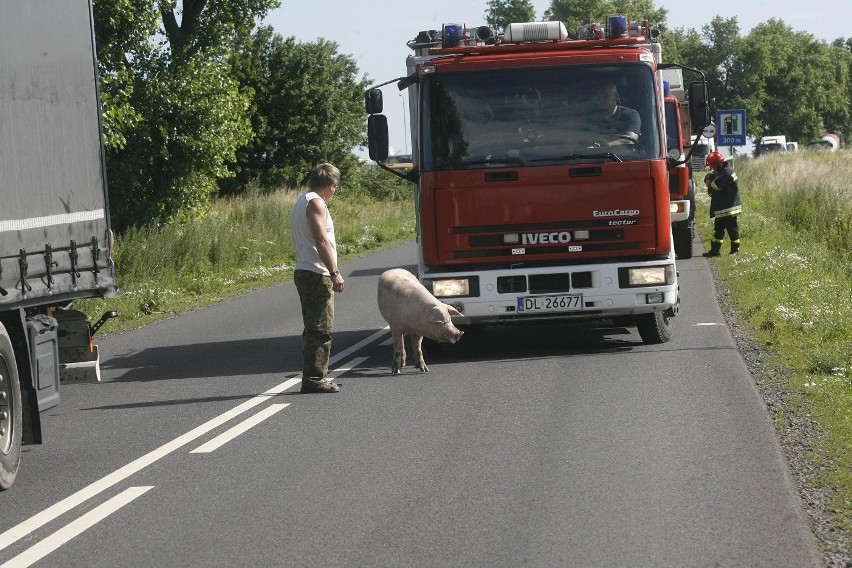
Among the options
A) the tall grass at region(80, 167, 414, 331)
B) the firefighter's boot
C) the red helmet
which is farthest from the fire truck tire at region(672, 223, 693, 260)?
the tall grass at region(80, 167, 414, 331)

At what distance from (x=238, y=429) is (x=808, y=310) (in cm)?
760

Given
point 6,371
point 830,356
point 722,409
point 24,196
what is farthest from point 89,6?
point 830,356

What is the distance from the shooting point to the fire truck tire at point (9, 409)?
775 centimetres

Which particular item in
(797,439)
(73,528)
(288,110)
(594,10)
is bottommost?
(797,439)

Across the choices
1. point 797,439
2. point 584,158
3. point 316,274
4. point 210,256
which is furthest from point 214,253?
point 797,439

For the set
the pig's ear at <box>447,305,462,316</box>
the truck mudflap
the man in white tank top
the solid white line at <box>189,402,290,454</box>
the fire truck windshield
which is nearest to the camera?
the solid white line at <box>189,402,290,454</box>

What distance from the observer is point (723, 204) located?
2400cm

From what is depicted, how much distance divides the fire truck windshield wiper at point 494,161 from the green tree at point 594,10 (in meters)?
93.1

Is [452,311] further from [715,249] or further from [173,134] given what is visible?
[173,134]

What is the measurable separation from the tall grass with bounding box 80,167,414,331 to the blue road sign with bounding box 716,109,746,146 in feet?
30.8

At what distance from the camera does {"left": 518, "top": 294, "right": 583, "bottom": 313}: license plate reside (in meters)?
12.9

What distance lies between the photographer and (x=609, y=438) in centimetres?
877

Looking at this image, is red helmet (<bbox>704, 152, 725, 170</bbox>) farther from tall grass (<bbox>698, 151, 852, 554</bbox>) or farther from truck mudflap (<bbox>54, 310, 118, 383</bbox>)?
truck mudflap (<bbox>54, 310, 118, 383</bbox>)

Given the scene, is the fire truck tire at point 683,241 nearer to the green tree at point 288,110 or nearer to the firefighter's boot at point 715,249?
the firefighter's boot at point 715,249
